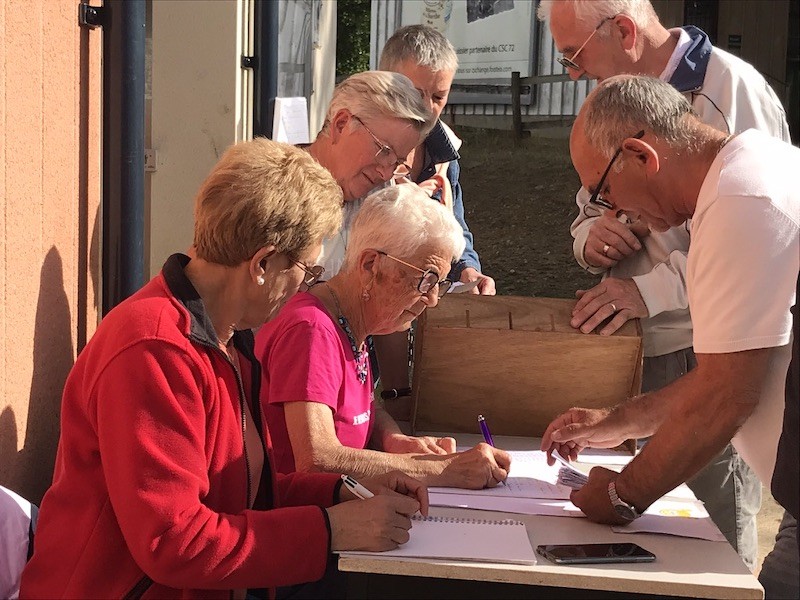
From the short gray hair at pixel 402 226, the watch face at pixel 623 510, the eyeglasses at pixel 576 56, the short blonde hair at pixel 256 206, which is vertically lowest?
the watch face at pixel 623 510

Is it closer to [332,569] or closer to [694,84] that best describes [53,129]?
[332,569]

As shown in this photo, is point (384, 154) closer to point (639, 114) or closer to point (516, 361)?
point (516, 361)

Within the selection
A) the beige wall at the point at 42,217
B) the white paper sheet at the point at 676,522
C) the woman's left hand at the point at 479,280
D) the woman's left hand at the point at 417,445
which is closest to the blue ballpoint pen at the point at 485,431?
the woman's left hand at the point at 417,445

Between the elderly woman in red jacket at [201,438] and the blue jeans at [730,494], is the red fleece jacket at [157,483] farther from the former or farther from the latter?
the blue jeans at [730,494]

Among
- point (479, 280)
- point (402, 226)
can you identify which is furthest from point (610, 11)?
point (402, 226)

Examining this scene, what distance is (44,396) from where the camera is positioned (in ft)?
8.30

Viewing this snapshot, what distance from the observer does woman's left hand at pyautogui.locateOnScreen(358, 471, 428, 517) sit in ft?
7.41

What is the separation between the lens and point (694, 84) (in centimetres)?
318

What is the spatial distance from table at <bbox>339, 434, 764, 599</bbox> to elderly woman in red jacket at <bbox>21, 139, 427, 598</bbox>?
0.08 m

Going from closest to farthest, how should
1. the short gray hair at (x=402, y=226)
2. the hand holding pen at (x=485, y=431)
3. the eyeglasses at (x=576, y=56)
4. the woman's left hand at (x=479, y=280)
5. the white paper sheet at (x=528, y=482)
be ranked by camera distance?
the white paper sheet at (x=528, y=482) → the short gray hair at (x=402, y=226) → the hand holding pen at (x=485, y=431) → the eyeglasses at (x=576, y=56) → the woman's left hand at (x=479, y=280)

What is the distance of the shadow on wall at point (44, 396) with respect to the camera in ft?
7.76

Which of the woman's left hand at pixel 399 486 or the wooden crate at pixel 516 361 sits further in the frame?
the wooden crate at pixel 516 361

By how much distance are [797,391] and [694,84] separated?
60.0 inches

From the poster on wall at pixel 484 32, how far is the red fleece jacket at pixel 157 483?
11.7 m
